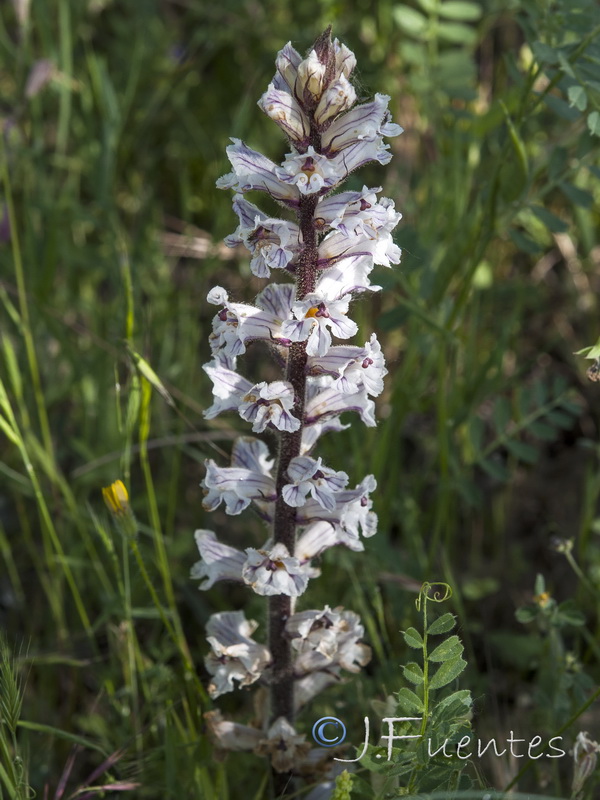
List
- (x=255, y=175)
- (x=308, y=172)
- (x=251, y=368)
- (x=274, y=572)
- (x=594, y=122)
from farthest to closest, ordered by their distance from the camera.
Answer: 1. (x=251, y=368)
2. (x=594, y=122)
3. (x=274, y=572)
4. (x=255, y=175)
5. (x=308, y=172)

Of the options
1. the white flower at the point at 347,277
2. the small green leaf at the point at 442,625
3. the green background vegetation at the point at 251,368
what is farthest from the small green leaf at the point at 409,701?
the white flower at the point at 347,277

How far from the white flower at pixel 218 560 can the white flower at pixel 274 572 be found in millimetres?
165

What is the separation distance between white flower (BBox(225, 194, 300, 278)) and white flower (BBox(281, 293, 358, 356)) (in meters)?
0.11

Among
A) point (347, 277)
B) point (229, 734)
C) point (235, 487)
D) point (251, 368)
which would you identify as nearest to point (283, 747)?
point (229, 734)

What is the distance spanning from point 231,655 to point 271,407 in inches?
29.6

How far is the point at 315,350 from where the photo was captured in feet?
6.81

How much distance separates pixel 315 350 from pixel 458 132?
2233mm

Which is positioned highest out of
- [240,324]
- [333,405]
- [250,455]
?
[240,324]

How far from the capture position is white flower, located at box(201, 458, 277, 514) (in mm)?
2312

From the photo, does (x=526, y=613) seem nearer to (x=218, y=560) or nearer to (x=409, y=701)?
(x=409, y=701)

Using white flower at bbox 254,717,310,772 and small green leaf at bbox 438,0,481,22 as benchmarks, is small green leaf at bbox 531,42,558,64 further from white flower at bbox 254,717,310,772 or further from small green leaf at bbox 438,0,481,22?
white flower at bbox 254,717,310,772

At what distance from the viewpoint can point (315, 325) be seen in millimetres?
2082

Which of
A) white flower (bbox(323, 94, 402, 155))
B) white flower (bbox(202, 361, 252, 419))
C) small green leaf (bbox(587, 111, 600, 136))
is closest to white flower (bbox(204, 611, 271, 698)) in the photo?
white flower (bbox(202, 361, 252, 419))

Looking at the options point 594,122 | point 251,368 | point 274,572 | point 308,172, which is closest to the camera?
point 308,172
